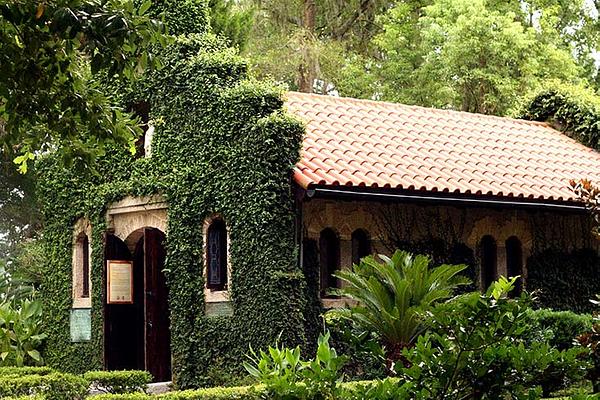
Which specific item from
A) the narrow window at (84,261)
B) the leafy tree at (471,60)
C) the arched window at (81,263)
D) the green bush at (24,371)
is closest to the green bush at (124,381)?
the green bush at (24,371)

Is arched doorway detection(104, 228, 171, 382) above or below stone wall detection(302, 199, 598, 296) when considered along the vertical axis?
below

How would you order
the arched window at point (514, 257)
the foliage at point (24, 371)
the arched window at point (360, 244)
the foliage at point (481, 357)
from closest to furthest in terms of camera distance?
→ 1. the foliage at point (481, 357)
2. the foliage at point (24, 371)
3. the arched window at point (360, 244)
4. the arched window at point (514, 257)

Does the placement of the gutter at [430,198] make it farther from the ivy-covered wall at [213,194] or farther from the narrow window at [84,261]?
the narrow window at [84,261]

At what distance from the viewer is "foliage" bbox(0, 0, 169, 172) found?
7.01 metres

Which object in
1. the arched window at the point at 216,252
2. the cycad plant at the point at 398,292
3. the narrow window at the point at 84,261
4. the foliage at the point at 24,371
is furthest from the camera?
the narrow window at the point at 84,261

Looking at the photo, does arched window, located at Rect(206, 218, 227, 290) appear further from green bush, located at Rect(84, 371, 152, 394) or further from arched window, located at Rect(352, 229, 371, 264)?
green bush, located at Rect(84, 371, 152, 394)

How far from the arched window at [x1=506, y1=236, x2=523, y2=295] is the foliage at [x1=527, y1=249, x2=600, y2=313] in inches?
6.2

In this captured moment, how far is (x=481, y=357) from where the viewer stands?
4824 millimetres

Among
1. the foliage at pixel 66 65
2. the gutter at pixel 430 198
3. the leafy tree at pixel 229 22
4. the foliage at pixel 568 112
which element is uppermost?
the leafy tree at pixel 229 22

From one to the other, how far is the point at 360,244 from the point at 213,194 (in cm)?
241

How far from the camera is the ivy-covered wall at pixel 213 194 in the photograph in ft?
48.5

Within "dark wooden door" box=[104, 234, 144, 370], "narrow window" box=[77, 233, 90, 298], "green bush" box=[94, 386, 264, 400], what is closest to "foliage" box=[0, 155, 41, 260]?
"narrow window" box=[77, 233, 90, 298]

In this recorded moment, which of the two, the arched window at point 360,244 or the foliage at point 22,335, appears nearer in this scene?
the arched window at point 360,244

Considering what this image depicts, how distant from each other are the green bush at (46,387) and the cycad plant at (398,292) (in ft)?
12.5
